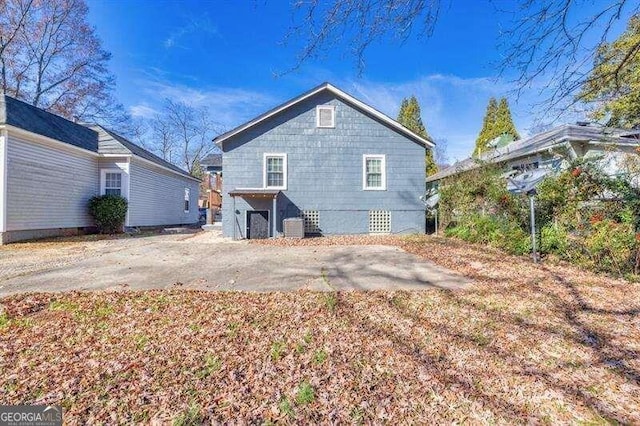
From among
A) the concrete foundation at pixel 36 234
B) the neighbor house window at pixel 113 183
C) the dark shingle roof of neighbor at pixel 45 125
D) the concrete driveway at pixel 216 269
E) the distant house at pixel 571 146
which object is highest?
the dark shingle roof of neighbor at pixel 45 125

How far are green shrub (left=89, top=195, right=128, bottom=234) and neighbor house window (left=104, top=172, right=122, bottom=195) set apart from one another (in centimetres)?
57

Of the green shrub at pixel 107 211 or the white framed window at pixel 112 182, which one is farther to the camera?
the white framed window at pixel 112 182

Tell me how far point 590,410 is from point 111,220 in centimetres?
1547

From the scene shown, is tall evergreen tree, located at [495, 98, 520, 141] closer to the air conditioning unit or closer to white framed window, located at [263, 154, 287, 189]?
white framed window, located at [263, 154, 287, 189]

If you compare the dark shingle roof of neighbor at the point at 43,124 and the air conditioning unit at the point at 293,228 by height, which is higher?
the dark shingle roof of neighbor at the point at 43,124

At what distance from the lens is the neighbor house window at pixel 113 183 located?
13.7 metres

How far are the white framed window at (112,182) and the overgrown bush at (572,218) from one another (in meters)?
14.6

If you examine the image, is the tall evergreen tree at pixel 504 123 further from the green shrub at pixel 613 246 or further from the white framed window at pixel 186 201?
the white framed window at pixel 186 201

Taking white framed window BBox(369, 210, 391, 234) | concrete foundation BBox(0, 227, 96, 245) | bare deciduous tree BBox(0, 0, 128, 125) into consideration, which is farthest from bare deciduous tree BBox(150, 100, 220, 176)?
white framed window BBox(369, 210, 391, 234)

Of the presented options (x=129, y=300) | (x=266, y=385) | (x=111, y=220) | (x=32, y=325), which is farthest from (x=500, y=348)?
(x=111, y=220)

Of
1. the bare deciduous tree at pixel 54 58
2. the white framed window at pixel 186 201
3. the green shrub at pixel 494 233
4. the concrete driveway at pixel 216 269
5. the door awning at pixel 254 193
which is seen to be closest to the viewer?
the concrete driveway at pixel 216 269

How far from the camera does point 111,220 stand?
1302 centimetres

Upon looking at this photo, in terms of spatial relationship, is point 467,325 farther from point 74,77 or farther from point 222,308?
point 74,77

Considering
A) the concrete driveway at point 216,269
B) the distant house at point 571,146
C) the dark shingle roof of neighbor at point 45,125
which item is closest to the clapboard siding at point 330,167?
the distant house at point 571,146
